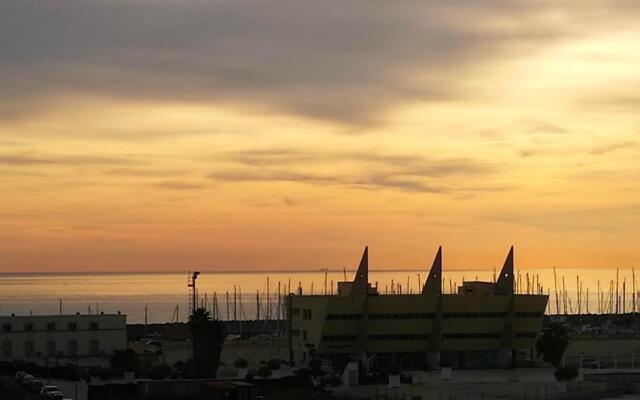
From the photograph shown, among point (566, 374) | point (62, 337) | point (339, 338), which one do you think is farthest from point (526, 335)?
point (62, 337)

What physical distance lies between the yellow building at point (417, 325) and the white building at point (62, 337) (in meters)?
15.8

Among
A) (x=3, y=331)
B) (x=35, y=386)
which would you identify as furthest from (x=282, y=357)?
(x=35, y=386)

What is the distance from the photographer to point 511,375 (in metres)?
81.6

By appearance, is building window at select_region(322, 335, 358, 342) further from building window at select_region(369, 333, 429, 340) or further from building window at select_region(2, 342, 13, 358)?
building window at select_region(2, 342, 13, 358)

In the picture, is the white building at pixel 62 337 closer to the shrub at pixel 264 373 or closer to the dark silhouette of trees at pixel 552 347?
the shrub at pixel 264 373

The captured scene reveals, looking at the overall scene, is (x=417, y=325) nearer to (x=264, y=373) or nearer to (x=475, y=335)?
(x=475, y=335)

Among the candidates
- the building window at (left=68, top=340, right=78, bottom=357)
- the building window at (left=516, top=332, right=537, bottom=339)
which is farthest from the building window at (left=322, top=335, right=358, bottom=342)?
the building window at (left=68, top=340, right=78, bottom=357)

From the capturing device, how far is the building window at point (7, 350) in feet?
293

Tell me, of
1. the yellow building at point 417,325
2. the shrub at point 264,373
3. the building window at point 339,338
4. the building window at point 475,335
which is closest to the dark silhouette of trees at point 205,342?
the shrub at point 264,373

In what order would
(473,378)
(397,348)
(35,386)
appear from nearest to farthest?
(35,386), (473,378), (397,348)

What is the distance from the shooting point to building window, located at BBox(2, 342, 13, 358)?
89375mm

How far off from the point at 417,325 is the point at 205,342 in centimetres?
2130

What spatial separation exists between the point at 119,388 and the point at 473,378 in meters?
27.7

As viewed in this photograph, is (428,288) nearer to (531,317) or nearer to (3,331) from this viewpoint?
(531,317)
